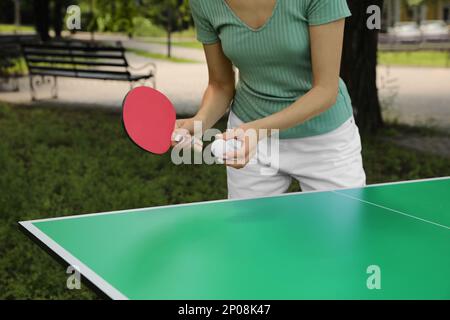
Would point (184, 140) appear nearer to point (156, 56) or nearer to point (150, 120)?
point (150, 120)

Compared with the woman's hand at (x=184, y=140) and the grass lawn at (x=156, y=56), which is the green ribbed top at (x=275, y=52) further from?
the grass lawn at (x=156, y=56)

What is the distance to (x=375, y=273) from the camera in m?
2.24

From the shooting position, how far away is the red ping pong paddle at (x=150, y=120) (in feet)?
9.35

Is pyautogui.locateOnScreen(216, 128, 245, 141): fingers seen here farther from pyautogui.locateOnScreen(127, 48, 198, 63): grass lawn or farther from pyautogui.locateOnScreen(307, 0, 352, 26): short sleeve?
pyautogui.locateOnScreen(127, 48, 198, 63): grass lawn

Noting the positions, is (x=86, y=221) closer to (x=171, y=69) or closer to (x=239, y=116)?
(x=239, y=116)

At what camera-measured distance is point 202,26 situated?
322cm

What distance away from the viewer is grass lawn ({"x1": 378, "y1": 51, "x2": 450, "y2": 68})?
22.9 metres

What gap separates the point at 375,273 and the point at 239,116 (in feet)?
4.22

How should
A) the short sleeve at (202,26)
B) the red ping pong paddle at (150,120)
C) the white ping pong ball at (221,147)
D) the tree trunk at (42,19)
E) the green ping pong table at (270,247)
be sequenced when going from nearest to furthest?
the green ping pong table at (270,247) → the white ping pong ball at (221,147) → the red ping pong paddle at (150,120) → the short sleeve at (202,26) → the tree trunk at (42,19)

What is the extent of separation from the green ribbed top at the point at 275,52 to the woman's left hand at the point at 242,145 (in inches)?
16.8

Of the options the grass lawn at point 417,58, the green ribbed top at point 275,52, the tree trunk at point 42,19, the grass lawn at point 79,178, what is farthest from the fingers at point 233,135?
the tree trunk at point 42,19

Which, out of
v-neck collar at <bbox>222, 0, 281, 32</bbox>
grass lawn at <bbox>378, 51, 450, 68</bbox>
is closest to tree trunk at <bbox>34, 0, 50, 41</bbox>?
grass lawn at <bbox>378, 51, 450, 68</bbox>

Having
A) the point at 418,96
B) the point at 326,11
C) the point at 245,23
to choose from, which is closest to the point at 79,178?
the point at 245,23

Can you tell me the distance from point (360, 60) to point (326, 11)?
6034 mm
